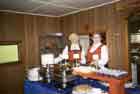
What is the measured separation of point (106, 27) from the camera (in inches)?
129

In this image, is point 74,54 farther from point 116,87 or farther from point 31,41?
point 31,41

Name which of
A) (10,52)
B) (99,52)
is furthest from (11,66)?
(99,52)

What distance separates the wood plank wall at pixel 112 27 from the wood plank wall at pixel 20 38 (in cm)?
135

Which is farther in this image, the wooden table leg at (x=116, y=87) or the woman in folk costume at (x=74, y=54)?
the woman in folk costume at (x=74, y=54)

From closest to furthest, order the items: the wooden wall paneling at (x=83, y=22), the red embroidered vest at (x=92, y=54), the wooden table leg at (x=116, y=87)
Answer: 1. the wooden table leg at (x=116, y=87)
2. the red embroidered vest at (x=92, y=54)
3. the wooden wall paneling at (x=83, y=22)

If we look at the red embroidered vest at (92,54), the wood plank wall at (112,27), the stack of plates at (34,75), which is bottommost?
the stack of plates at (34,75)

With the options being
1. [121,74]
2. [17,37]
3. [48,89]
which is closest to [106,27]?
[121,74]

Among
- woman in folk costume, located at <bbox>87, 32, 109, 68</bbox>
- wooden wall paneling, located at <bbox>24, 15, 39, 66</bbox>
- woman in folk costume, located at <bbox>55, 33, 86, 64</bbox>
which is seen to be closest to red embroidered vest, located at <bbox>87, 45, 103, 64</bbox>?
woman in folk costume, located at <bbox>87, 32, 109, 68</bbox>

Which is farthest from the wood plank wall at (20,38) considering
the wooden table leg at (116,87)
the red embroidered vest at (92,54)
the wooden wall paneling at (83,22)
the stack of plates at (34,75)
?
the wooden table leg at (116,87)

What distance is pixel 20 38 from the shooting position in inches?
151

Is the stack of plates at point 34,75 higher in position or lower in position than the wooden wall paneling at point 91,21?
lower

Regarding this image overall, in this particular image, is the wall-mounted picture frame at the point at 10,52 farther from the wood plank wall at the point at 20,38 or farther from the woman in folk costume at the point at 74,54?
the woman in folk costume at the point at 74,54

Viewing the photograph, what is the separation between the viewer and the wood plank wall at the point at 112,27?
2971mm

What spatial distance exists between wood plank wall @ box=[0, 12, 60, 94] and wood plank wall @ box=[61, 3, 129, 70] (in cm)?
135
